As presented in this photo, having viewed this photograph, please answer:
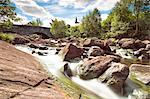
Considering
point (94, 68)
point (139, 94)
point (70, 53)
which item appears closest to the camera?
point (139, 94)

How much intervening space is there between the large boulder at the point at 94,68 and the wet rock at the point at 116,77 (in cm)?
68

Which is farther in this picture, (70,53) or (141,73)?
(70,53)

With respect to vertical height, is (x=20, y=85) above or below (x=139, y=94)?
above

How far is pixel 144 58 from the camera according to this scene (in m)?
30.3

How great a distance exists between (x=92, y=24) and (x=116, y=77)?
8719cm

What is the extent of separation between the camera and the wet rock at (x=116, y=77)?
46.9ft

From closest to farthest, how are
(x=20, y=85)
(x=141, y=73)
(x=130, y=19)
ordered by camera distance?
(x=20, y=85)
(x=141, y=73)
(x=130, y=19)

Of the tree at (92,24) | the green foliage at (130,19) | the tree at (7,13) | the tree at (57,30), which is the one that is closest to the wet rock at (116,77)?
the tree at (7,13)

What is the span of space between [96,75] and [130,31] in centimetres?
5946

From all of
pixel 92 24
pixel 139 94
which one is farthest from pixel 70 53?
pixel 92 24

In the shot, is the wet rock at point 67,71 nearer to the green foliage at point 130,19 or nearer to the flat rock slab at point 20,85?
the flat rock slab at point 20,85

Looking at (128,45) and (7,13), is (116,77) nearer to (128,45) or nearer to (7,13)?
(7,13)

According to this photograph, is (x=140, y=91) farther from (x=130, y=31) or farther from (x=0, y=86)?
(x=130, y=31)

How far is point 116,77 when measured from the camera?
14.4m
